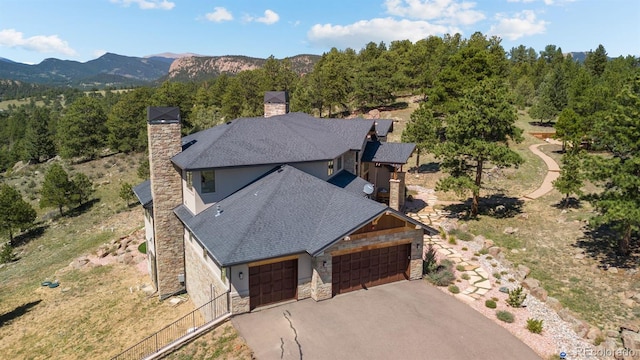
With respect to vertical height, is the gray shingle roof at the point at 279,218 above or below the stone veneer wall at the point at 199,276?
above

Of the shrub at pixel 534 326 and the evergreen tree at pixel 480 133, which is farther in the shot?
the evergreen tree at pixel 480 133

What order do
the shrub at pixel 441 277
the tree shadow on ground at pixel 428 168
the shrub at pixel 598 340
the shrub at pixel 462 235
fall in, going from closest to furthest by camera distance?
the shrub at pixel 598 340, the shrub at pixel 441 277, the shrub at pixel 462 235, the tree shadow on ground at pixel 428 168

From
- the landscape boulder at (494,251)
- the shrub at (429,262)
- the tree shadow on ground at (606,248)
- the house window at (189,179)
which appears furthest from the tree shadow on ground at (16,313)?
the tree shadow on ground at (606,248)

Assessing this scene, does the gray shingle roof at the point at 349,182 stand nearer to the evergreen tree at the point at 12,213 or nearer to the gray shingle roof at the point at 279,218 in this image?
the gray shingle roof at the point at 279,218

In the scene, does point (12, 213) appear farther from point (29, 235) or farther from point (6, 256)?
point (6, 256)

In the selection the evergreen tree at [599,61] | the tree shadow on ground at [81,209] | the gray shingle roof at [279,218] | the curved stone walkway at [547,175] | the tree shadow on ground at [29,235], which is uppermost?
the evergreen tree at [599,61]

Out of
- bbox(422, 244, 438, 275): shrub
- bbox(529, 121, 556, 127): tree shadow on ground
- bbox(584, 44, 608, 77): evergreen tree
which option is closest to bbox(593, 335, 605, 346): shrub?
bbox(422, 244, 438, 275): shrub

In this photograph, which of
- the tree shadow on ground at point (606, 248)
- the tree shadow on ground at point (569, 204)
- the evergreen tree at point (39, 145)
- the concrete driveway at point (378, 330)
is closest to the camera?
the concrete driveway at point (378, 330)
